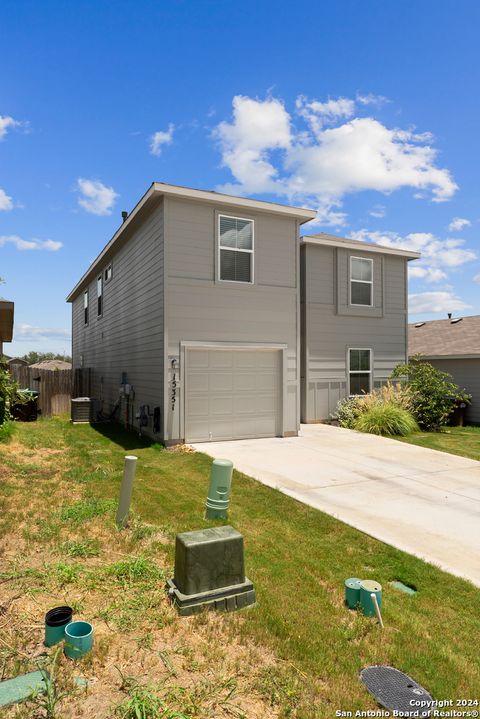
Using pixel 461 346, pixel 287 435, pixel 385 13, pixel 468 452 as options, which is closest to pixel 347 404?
pixel 287 435

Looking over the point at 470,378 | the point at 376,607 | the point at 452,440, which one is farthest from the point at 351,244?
the point at 376,607

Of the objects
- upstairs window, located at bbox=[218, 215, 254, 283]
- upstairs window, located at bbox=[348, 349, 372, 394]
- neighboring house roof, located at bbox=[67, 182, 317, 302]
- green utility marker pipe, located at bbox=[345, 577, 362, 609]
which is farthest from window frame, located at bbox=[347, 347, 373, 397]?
green utility marker pipe, located at bbox=[345, 577, 362, 609]

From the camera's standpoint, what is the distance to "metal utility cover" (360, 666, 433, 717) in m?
2.20

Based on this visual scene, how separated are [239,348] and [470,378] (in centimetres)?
1047

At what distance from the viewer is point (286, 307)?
1101 cm

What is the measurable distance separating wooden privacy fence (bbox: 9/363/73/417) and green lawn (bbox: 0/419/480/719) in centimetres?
980

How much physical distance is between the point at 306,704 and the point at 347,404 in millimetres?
11854

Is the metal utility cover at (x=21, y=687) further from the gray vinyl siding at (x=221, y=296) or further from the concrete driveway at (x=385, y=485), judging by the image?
the gray vinyl siding at (x=221, y=296)

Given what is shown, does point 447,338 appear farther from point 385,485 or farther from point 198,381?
point 385,485

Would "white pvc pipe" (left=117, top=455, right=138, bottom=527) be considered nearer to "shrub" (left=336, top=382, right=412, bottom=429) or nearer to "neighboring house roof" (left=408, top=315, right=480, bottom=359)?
"shrub" (left=336, top=382, right=412, bottom=429)

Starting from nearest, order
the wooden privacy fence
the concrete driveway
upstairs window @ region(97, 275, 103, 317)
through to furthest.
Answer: the concrete driveway → the wooden privacy fence → upstairs window @ region(97, 275, 103, 317)

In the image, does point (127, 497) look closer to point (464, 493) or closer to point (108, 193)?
point (464, 493)

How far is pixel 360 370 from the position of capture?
1423 centimetres

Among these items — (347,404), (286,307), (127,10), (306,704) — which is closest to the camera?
(306,704)
